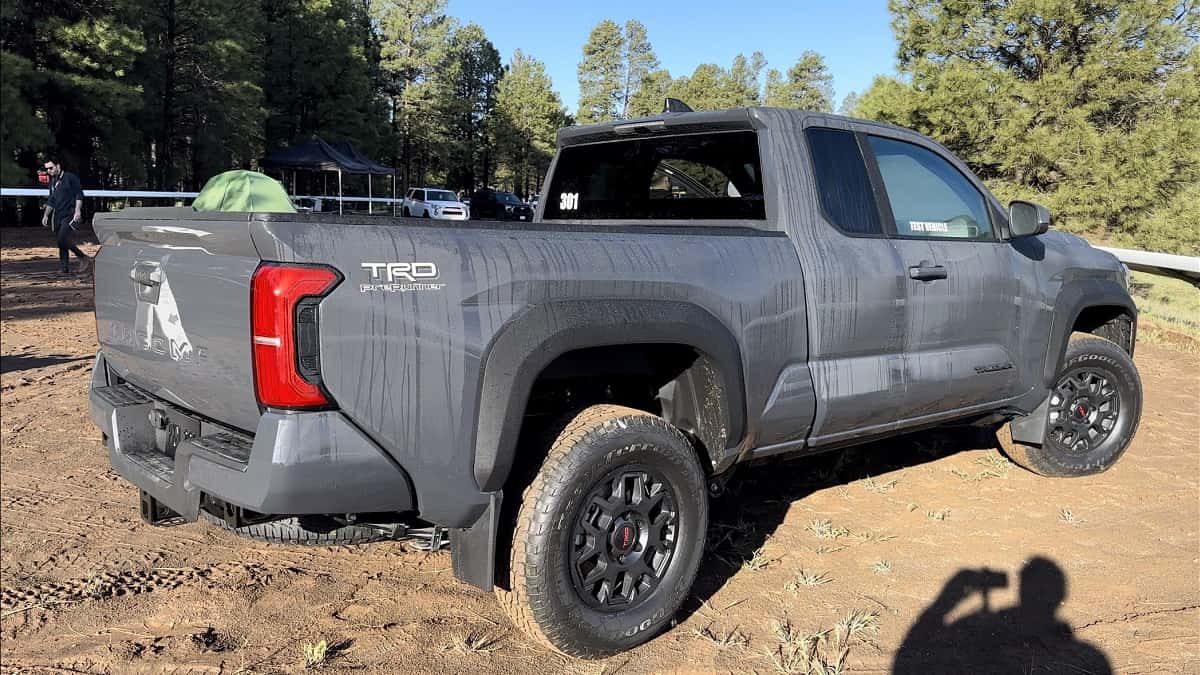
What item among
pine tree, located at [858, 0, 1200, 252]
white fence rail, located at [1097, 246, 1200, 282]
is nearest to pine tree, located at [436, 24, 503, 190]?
pine tree, located at [858, 0, 1200, 252]

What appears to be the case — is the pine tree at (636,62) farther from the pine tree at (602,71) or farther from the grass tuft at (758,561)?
the grass tuft at (758,561)

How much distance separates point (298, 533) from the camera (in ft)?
8.69

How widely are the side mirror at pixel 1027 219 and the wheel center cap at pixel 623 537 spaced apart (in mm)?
2618

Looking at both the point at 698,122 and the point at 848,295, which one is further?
the point at 698,122

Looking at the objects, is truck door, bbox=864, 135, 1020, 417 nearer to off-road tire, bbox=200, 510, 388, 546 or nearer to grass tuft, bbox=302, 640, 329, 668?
off-road tire, bbox=200, 510, 388, 546

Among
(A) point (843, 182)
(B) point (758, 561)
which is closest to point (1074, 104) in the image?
(A) point (843, 182)

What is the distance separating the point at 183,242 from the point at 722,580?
7.78ft

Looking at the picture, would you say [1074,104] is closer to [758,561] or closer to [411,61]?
[758,561]

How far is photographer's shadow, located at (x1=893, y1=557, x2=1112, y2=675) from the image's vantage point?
291 centimetres

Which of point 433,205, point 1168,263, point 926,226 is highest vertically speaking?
point 433,205

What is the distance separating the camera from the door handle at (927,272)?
379cm

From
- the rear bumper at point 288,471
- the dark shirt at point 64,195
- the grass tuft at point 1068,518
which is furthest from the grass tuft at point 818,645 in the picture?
the dark shirt at point 64,195

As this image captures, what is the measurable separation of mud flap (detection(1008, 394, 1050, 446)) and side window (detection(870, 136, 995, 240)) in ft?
3.44

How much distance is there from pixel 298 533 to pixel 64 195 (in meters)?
11.4
